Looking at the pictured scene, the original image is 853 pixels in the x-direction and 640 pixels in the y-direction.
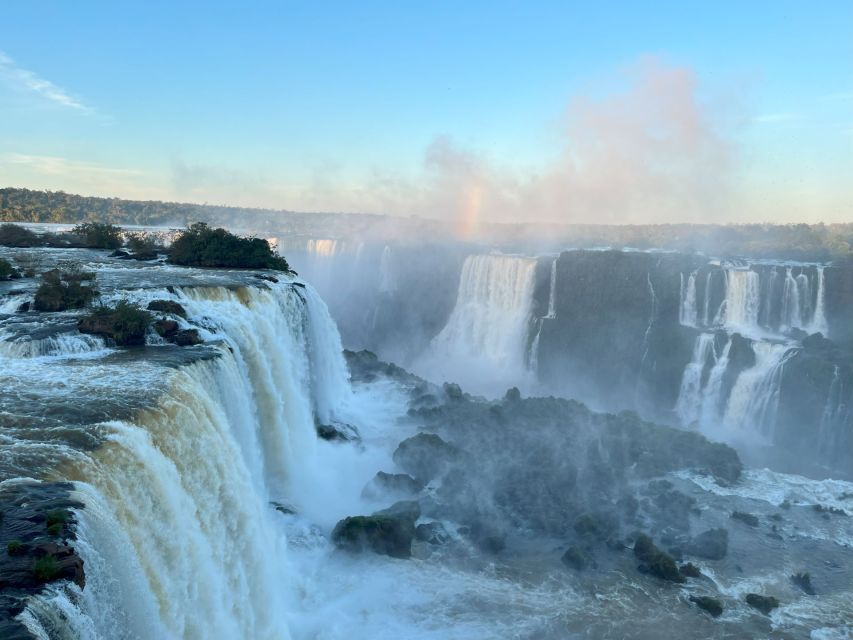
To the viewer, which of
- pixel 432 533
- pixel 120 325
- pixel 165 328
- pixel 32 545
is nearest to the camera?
pixel 32 545

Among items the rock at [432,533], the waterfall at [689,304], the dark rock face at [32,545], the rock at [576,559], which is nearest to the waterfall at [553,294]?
the waterfall at [689,304]

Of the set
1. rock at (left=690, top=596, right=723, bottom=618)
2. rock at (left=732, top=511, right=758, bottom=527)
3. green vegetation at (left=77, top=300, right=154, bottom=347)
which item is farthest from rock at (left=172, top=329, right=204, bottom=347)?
rock at (left=732, top=511, right=758, bottom=527)

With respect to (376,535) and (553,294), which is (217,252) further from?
(553,294)

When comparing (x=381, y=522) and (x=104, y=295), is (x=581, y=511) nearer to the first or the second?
(x=381, y=522)

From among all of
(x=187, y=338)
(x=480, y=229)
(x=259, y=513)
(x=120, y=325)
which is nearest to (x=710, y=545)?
A: (x=259, y=513)

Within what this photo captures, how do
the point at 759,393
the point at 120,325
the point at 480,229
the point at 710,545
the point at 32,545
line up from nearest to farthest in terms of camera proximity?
the point at 32,545 < the point at 120,325 < the point at 710,545 < the point at 759,393 < the point at 480,229

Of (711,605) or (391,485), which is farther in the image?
(391,485)
